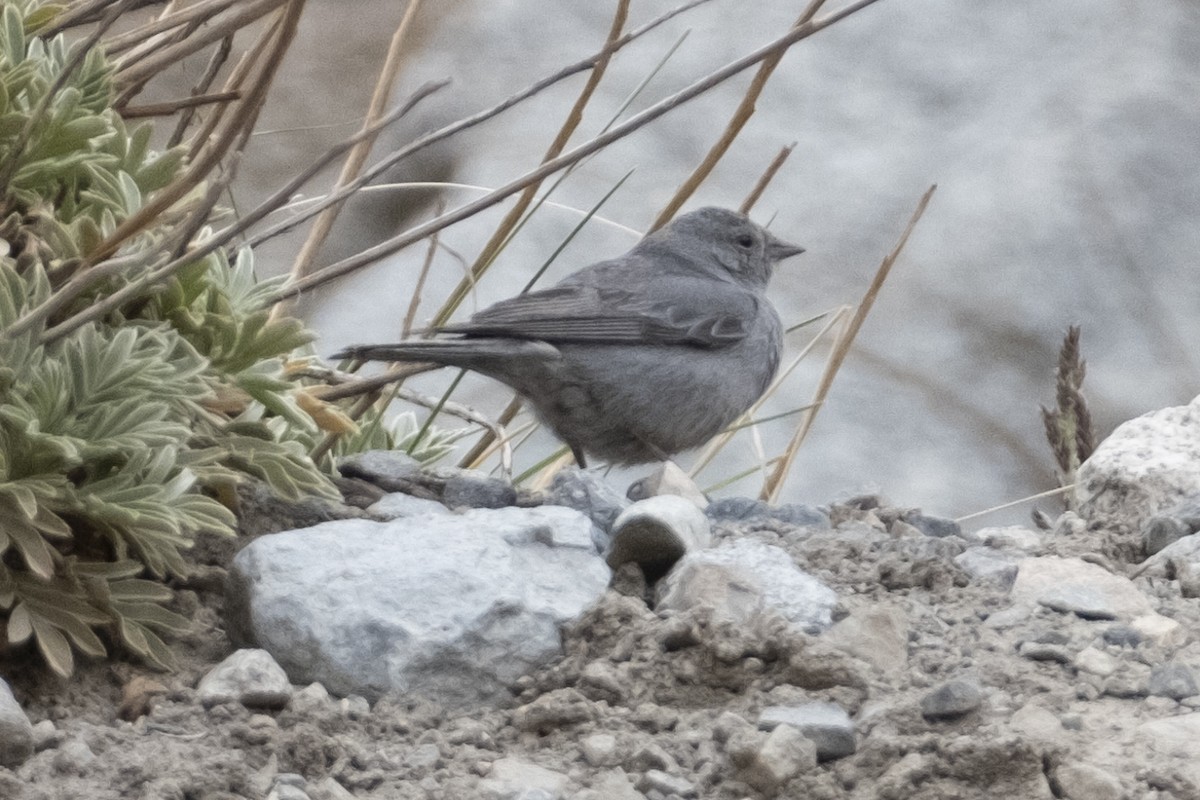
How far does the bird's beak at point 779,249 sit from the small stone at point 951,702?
8.19ft

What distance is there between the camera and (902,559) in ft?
8.89

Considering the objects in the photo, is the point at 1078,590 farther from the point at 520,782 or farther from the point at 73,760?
the point at 73,760

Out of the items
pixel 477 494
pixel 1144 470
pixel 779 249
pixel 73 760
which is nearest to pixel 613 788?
pixel 73 760

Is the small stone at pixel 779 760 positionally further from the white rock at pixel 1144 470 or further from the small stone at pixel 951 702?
the white rock at pixel 1144 470

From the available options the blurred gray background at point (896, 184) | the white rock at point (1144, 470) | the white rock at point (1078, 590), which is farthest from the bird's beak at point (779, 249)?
the white rock at point (1078, 590)

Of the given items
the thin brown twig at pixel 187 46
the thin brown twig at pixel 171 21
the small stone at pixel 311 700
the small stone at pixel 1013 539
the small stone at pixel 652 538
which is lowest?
the small stone at pixel 311 700

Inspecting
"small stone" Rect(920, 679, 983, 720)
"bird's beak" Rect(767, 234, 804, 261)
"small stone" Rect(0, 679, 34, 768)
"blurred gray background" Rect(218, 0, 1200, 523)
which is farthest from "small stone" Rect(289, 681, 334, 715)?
"blurred gray background" Rect(218, 0, 1200, 523)

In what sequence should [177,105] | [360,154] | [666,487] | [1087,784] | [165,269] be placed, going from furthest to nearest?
[360,154] → [666,487] → [177,105] → [165,269] → [1087,784]

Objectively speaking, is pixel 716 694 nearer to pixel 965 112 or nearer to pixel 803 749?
pixel 803 749

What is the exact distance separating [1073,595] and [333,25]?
12.9 feet

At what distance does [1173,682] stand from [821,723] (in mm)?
489

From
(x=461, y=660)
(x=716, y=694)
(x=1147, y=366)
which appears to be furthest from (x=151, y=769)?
(x=1147, y=366)

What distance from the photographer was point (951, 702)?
212 centimetres

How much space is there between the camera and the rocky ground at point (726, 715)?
78.8 inches
